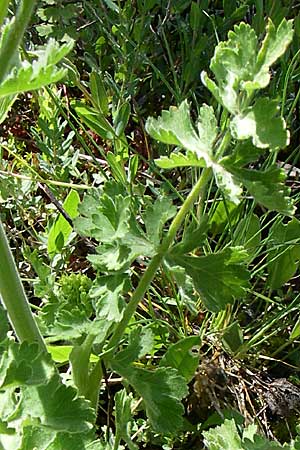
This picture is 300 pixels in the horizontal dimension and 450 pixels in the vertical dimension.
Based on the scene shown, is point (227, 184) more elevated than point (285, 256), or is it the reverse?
point (227, 184)

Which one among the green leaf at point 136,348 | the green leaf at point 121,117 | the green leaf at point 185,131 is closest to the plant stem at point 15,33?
the green leaf at point 185,131

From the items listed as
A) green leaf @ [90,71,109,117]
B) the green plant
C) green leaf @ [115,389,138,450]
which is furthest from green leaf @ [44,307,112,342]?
green leaf @ [90,71,109,117]

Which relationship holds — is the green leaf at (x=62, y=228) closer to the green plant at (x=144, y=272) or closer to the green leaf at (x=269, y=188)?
the green plant at (x=144, y=272)

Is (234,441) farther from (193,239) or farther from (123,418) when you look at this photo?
(193,239)

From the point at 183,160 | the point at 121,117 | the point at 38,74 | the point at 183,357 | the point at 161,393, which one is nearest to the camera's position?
the point at 38,74

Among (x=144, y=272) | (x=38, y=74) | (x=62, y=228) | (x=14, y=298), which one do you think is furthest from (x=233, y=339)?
(x=38, y=74)

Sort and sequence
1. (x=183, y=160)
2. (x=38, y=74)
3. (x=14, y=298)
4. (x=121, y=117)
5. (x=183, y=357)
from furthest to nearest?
(x=121, y=117), (x=183, y=357), (x=14, y=298), (x=183, y=160), (x=38, y=74)

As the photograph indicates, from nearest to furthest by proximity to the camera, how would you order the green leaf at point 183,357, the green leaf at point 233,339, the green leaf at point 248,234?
the green leaf at point 183,357, the green leaf at point 248,234, the green leaf at point 233,339
